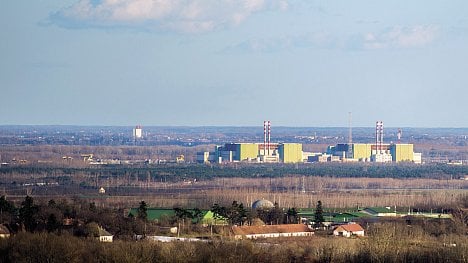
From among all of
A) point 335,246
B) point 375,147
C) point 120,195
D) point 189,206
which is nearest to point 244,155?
point 375,147

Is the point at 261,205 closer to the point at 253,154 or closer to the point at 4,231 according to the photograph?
the point at 4,231

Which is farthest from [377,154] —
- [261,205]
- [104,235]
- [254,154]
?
[104,235]

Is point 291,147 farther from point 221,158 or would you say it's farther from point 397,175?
point 397,175

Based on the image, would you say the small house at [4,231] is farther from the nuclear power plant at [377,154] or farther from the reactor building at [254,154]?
the nuclear power plant at [377,154]

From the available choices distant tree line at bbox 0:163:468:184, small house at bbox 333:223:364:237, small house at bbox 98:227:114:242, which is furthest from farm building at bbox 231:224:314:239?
distant tree line at bbox 0:163:468:184

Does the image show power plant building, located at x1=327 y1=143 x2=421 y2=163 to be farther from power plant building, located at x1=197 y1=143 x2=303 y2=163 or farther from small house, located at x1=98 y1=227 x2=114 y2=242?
small house, located at x1=98 y1=227 x2=114 y2=242
